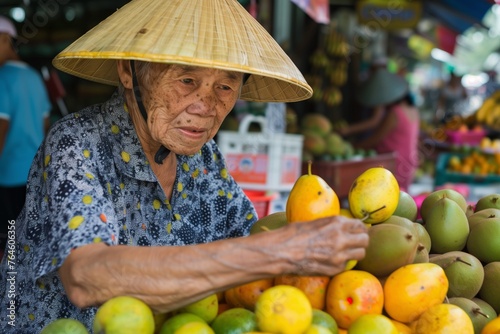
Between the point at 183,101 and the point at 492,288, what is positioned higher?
the point at 183,101

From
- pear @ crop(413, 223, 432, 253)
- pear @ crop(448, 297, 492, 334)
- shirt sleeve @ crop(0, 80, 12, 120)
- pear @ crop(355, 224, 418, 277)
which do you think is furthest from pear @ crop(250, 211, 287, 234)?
shirt sleeve @ crop(0, 80, 12, 120)

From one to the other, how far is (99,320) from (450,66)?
23850 millimetres

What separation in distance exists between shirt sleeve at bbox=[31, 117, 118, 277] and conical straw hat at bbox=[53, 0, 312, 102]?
0.83 ft

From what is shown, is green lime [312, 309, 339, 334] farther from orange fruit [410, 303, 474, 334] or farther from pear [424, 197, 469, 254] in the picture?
pear [424, 197, 469, 254]

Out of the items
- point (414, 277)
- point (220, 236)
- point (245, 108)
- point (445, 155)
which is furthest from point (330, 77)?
point (414, 277)

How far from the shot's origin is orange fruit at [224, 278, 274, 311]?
1508mm

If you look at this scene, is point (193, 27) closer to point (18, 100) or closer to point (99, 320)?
point (99, 320)

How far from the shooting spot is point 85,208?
1.45 meters

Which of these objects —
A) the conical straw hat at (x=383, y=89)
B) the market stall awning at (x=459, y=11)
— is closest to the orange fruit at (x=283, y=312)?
the conical straw hat at (x=383, y=89)

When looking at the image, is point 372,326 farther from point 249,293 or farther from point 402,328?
point 249,293

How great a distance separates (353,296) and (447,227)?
0.53 m

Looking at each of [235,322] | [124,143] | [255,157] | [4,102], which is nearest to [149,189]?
[124,143]

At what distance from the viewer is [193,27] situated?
159cm

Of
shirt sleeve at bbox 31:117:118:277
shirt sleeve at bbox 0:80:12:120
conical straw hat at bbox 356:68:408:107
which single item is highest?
shirt sleeve at bbox 31:117:118:277
